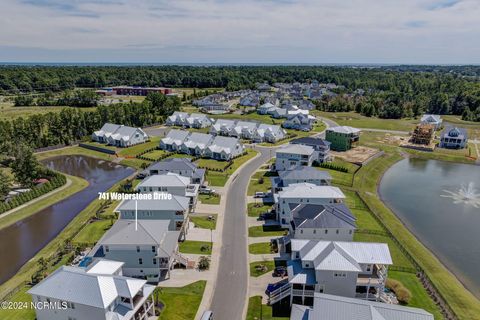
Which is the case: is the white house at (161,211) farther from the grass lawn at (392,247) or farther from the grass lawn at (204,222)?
the grass lawn at (392,247)

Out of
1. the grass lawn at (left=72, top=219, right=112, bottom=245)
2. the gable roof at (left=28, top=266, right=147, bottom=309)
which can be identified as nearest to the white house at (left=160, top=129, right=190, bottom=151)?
the grass lawn at (left=72, top=219, right=112, bottom=245)

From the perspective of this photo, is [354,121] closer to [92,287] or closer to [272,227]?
[272,227]

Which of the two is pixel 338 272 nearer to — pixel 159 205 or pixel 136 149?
pixel 159 205

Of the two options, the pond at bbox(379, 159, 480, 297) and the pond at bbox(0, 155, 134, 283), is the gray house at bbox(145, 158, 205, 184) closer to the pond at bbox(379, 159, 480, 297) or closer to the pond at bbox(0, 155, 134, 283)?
the pond at bbox(0, 155, 134, 283)

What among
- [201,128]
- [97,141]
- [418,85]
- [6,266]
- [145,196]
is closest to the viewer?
[6,266]

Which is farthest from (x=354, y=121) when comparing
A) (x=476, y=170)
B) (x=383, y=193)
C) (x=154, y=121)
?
(x=154, y=121)

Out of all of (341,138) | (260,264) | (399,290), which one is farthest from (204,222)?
(341,138)

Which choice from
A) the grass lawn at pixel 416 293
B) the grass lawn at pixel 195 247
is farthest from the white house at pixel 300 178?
the grass lawn at pixel 416 293
